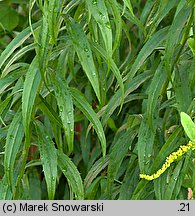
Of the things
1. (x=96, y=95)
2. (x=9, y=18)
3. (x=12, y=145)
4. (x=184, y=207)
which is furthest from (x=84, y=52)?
(x=9, y=18)

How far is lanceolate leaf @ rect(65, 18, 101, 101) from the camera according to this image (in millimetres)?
856

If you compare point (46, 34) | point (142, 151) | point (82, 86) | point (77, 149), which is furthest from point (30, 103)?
point (77, 149)

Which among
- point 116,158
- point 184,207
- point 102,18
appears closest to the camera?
point 102,18

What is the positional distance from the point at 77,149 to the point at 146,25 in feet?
1.62

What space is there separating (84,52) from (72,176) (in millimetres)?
A: 204

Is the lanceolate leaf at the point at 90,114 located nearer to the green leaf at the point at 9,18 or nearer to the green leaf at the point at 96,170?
the green leaf at the point at 96,170

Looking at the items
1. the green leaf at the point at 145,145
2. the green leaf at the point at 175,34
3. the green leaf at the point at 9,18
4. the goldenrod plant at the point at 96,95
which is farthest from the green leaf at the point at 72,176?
the green leaf at the point at 9,18

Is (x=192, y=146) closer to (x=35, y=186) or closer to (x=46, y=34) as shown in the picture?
(x=46, y=34)

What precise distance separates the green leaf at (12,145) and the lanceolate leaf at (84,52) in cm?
14

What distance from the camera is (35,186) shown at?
126 cm

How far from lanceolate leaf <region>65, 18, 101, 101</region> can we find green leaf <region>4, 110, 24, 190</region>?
0.14 metres

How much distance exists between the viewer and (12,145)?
900 mm

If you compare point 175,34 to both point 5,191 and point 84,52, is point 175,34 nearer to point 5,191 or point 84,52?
point 84,52

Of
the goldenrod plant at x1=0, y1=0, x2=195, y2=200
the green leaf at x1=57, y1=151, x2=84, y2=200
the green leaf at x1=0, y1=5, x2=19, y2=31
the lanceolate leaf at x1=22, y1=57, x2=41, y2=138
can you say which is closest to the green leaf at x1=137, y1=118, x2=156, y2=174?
the goldenrod plant at x1=0, y1=0, x2=195, y2=200
